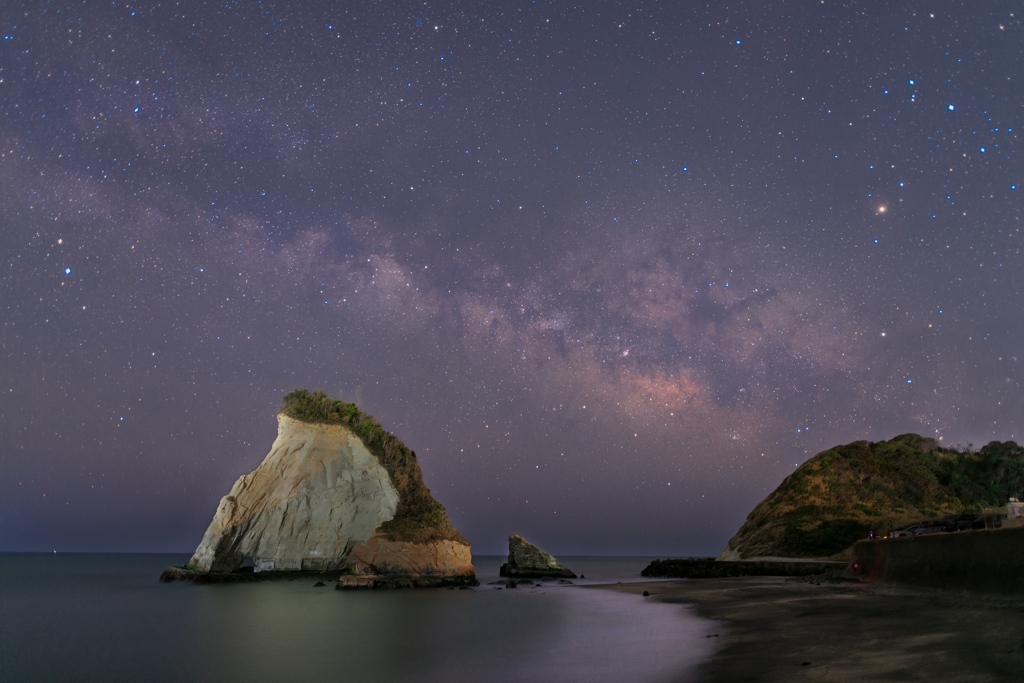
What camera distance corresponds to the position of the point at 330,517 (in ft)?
194

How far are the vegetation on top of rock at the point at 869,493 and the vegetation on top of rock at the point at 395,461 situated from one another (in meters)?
36.3

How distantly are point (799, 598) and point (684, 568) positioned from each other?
44.0 m

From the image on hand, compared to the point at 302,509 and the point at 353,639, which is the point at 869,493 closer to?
the point at 302,509

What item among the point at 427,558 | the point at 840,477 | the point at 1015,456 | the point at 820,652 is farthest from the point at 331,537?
the point at 1015,456

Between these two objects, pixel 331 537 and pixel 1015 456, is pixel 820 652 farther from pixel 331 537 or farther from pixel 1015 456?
pixel 1015 456

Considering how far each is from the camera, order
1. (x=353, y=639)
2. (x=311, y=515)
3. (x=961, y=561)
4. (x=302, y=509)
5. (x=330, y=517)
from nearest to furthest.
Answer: (x=961, y=561) < (x=353, y=639) < (x=302, y=509) < (x=311, y=515) < (x=330, y=517)

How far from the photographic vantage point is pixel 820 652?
46.5ft

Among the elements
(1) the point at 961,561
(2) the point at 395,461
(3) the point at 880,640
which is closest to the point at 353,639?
(3) the point at 880,640

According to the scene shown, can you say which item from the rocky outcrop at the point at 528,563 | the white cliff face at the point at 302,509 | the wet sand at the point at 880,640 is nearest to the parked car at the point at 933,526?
the wet sand at the point at 880,640

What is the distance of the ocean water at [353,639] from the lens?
19.1 m

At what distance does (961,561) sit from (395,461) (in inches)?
1997

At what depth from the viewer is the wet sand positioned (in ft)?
Result: 35.6

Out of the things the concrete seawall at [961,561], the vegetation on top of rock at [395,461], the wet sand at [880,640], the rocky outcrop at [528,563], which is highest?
the vegetation on top of rock at [395,461]

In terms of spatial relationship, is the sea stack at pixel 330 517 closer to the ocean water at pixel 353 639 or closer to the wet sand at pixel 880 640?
the ocean water at pixel 353 639
